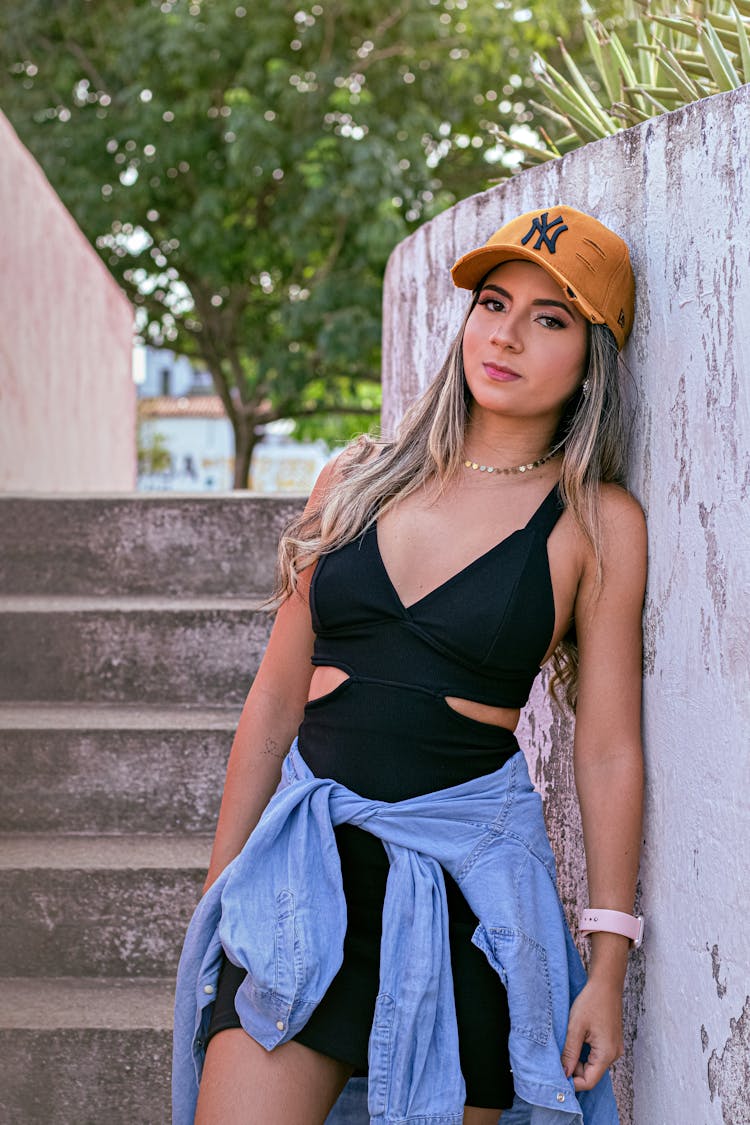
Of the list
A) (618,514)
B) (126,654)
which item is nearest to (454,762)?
(618,514)

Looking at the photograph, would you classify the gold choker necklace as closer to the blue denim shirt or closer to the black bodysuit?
the black bodysuit

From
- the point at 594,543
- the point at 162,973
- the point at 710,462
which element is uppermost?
the point at 710,462

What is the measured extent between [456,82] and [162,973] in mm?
9713

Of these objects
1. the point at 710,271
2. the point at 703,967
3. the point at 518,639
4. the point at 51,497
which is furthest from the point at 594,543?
the point at 51,497

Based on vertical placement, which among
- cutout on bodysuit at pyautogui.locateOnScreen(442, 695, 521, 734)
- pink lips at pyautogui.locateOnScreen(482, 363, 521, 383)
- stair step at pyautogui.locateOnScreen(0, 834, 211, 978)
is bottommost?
stair step at pyautogui.locateOnScreen(0, 834, 211, 978)

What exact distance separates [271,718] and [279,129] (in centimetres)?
959

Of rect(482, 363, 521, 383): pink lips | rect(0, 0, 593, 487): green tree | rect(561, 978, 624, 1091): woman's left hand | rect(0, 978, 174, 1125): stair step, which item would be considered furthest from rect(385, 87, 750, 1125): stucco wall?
rect(0, 0, 593, 487): green tree

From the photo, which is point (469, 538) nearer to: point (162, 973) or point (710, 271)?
point (710, 271)

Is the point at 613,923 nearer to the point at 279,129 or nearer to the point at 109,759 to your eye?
the point at 109,759

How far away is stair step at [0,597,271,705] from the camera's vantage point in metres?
3.80

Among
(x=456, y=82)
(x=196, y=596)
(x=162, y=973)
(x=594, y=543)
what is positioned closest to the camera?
(x=594, y=543)

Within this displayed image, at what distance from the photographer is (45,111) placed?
40.8ft

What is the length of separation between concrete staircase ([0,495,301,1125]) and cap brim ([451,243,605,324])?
166 centimetres

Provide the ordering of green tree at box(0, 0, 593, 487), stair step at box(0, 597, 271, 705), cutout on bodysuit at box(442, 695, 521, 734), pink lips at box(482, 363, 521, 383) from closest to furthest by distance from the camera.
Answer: cutout on bodysuit at box(442, 695, 521, 734) → pink lips at box(482, 363, 521, 383) → stair step at box(0, 597, 271, 705) → green tree at box(0, 0, 593, 487)
